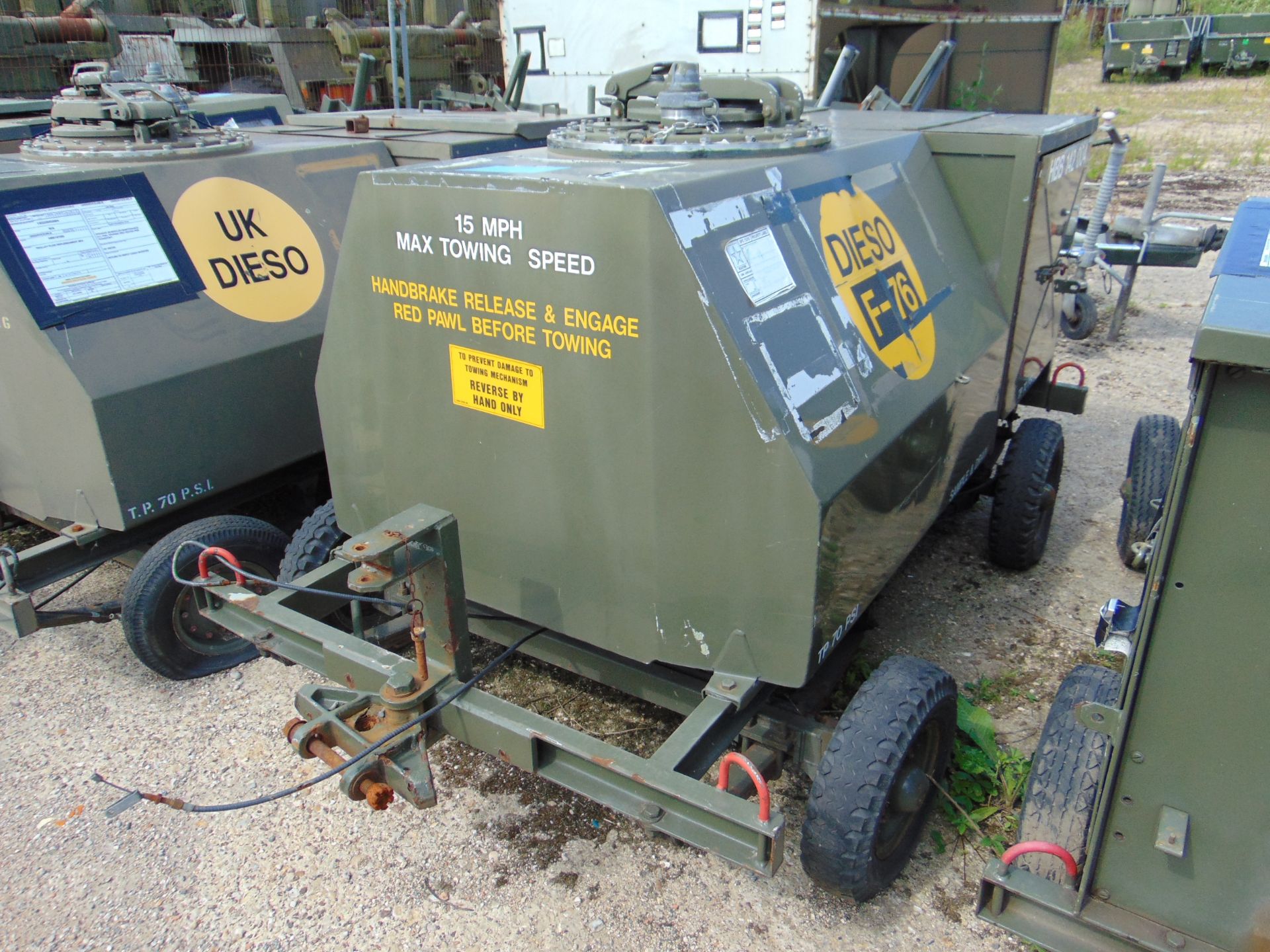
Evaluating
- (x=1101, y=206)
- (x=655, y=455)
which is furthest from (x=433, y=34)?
(x=655, y=455)

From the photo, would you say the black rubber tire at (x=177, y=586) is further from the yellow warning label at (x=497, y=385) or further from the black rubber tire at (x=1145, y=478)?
A: the black rubber tire at (x=1145, y=478)

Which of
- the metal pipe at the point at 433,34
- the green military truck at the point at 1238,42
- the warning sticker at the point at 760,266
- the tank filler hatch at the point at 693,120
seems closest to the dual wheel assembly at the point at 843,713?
the warning sticker at the point at 760,266

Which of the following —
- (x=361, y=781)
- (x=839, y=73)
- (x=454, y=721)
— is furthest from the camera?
(x=839, y=73)

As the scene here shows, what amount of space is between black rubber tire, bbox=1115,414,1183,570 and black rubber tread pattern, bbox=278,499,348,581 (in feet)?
10.8

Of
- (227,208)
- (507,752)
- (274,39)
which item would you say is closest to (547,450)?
(507,752)

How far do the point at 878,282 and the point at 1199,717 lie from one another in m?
1.49

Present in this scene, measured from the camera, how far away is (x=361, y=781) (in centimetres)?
228

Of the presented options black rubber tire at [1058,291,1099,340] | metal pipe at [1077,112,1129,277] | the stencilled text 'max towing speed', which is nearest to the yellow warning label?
the stencilled text 'max towing speed'

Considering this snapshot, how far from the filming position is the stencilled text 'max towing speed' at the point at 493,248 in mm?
2334

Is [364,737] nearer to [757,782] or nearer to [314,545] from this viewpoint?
[757,782]

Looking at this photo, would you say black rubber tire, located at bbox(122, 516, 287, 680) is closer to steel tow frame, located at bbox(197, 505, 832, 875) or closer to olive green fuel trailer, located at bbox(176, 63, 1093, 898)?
olive green fuel trailer, located at bbox(176, 63, 1093, 898)

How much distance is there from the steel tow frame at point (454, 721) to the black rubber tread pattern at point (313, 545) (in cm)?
41

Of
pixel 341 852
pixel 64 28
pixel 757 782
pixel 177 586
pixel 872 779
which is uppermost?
pixel 64 28

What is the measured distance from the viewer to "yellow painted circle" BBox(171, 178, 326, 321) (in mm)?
3730
